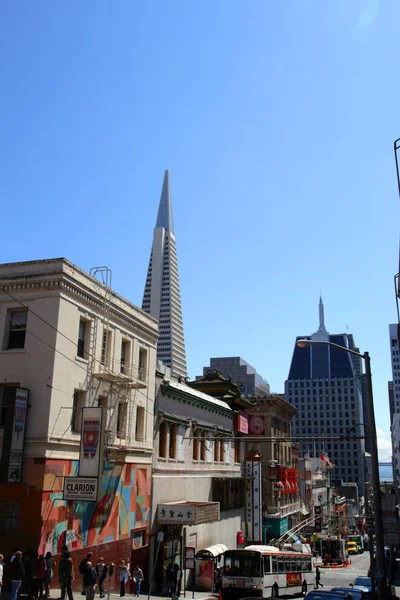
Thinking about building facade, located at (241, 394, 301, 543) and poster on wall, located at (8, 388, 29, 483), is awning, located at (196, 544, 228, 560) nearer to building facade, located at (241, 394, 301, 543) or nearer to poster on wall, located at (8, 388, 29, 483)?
poster on wall, located at (8, 388, 29, 483)

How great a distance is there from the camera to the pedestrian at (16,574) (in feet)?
64.2

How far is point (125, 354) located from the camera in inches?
1224

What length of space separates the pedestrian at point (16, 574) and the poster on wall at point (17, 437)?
2921 millimetres

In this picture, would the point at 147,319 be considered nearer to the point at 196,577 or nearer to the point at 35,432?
the point at 35,432

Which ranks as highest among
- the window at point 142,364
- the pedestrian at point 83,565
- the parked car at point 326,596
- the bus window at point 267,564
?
the window at point 142,364

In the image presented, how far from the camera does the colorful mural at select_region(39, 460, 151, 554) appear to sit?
22.8 m

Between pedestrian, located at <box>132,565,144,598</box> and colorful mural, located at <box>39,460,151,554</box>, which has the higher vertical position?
colorful mural, located at <box>39,460,151,554</box>

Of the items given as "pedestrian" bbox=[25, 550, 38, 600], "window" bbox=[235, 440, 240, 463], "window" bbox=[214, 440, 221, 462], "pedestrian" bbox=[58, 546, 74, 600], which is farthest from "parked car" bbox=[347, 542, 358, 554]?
"pedestrian" bbox=[25, 550, 38, 600]

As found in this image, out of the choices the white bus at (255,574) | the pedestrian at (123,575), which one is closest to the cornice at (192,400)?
the white bus at (255,574)

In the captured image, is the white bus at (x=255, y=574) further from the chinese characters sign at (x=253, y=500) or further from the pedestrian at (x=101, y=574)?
the chinese characters sign at (x=253, y=500)

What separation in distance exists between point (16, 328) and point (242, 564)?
1637 cm

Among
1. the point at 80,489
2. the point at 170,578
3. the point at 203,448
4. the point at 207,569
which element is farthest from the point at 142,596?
the point at 203,448

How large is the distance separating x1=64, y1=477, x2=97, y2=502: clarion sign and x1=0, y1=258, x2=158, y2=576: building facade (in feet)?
Result: 0.13

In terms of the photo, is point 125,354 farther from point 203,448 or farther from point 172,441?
point 203,448
